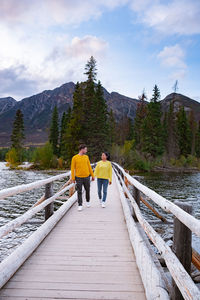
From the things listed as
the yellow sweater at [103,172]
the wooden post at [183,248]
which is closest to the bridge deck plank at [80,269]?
the wooden post at [183,248]

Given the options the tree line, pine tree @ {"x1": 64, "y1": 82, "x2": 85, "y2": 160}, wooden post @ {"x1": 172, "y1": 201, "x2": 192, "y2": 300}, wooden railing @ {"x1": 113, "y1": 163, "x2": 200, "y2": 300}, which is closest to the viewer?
wooden railing @ {"x1": 113, "y1": 163, "x2": 200, "y2": 300}

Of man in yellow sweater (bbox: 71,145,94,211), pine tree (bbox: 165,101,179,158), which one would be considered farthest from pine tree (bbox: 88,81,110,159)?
man in yellow sweater (bbox: 71,145,94,211)

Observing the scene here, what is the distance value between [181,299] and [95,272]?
132 cm

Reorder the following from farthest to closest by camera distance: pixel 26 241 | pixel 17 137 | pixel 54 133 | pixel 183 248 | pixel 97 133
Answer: pixel 54 133
pixel 17 137
pixel 97 133
pixel 26 241
pixel 183 248

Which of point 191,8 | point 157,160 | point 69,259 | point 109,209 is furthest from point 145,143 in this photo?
point 69,259

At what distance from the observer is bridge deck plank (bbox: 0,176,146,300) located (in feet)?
8.21

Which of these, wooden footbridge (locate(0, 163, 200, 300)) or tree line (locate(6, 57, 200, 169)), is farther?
tree line (locate(6, 57, 200, 169))

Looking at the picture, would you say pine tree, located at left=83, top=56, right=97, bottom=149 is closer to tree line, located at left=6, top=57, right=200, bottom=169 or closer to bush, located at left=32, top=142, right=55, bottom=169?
tree line, located at left=6, top=57, right=200, bottom=169

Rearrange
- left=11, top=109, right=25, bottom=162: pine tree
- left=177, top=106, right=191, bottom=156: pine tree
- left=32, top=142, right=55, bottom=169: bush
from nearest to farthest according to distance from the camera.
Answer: left=32, top=142, right=55, bottom=169: bush < left=177, top=106, right=191, bottom=156: pine tree < left=11, top=109, right=25, bottom=162: pine tree

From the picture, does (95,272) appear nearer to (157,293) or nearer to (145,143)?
(157,293)

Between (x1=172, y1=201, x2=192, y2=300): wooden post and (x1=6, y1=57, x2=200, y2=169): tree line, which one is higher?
(x1=6, y1=57, x2=200, y2=169): tree line

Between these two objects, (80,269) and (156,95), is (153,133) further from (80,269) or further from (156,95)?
(80,269)

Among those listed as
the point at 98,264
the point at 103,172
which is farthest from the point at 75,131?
the point at 98,264

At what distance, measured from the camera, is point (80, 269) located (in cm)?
306
